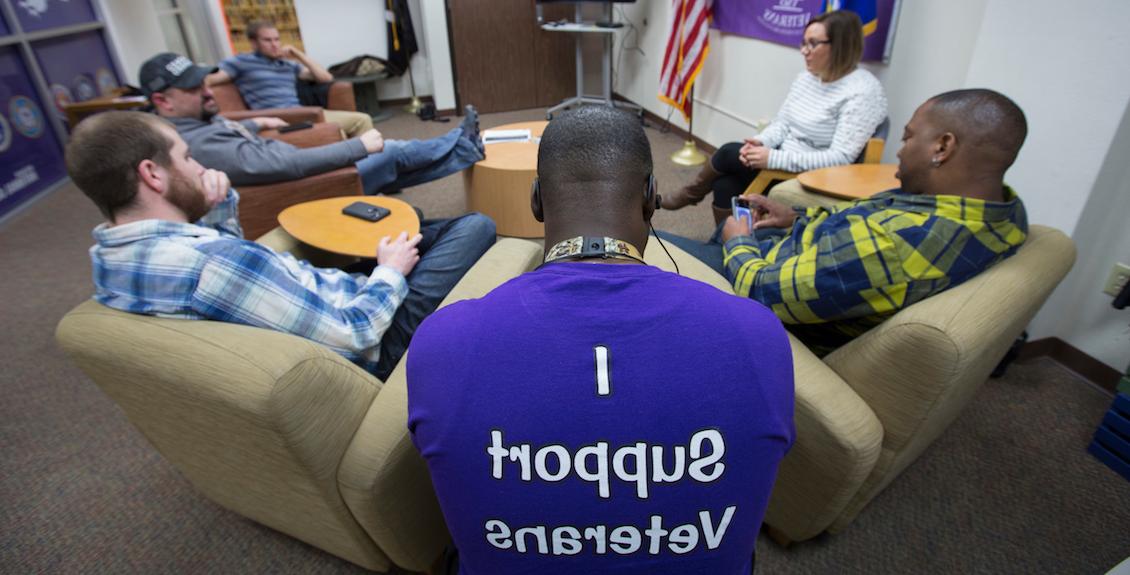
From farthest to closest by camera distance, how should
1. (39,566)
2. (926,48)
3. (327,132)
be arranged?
(327,132) < (926,48) < (39,566)

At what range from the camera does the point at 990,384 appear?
6.32ft

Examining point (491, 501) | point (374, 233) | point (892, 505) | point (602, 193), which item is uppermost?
point (602, 193)

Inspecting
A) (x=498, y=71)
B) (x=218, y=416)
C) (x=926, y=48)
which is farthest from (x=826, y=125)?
(x=498, y=71)

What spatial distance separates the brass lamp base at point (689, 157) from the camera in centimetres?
398

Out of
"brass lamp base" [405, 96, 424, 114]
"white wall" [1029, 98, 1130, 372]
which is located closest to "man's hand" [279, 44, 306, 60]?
"brass lamp base" [405, 96, 424, 114]

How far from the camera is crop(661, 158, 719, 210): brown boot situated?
8.75 feet

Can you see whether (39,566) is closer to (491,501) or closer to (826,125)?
(491,501)

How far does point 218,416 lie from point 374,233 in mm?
1031

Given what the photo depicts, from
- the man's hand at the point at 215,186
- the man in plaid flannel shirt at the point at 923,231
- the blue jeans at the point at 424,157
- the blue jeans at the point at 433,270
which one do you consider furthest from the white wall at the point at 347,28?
the man in plaid flannel shirt at the point at 923,231

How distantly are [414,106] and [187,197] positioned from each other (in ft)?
15.0

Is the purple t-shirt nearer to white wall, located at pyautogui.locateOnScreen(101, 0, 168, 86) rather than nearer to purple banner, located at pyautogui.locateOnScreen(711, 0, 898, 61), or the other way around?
purple banner, located at pyautogui.locateOnScreen(711, 0, 898, 61)

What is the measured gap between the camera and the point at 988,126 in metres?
1.15

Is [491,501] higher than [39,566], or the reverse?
[491,501]

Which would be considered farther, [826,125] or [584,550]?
[826,125]
